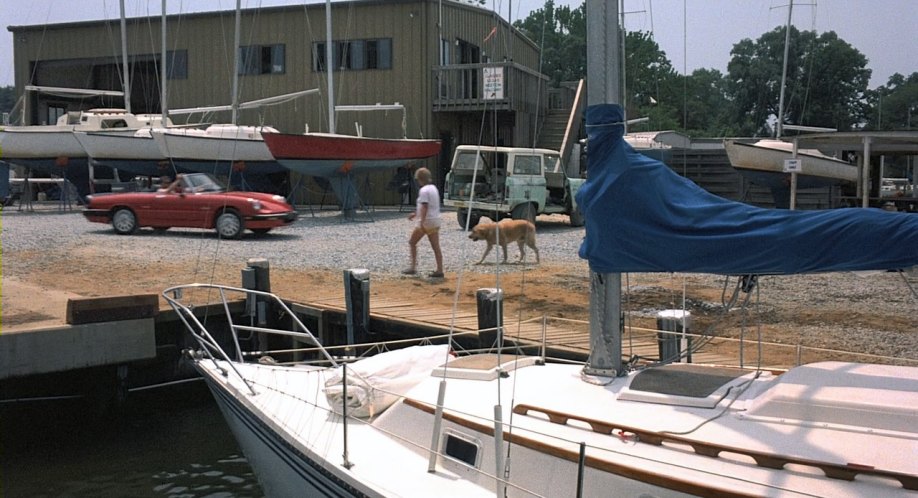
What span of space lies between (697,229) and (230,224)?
15856 mm

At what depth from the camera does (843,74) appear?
31531mm

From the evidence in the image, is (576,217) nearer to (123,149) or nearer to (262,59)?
(123,149)

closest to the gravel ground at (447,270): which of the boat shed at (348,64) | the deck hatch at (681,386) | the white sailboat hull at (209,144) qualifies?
the deck hatch at (681,386)

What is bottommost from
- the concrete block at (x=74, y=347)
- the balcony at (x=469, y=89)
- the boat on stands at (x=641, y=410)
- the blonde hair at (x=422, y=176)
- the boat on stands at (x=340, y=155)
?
the concrete block at (x=74, y=347)

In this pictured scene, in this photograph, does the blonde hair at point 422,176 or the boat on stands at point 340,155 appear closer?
the blonde hair at point 422,176

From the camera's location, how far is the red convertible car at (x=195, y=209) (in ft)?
64.7

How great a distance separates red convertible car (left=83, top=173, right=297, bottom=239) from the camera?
19734 millimetres

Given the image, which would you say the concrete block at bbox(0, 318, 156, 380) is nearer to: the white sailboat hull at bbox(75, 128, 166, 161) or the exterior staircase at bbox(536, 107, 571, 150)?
the white sailboat hull at bbox(75, 128, 166, 161)

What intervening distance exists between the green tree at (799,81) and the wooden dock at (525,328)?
1992cm

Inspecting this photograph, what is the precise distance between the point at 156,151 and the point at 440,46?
9862mm

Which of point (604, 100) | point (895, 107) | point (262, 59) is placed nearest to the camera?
point (604, 100)

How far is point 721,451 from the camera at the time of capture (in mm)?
4641

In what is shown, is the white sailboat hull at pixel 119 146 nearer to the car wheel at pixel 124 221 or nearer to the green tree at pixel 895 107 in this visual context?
the car wheel at pixel 124 221

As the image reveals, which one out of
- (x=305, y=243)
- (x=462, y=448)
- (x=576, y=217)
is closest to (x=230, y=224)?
(x=305, y=243)
